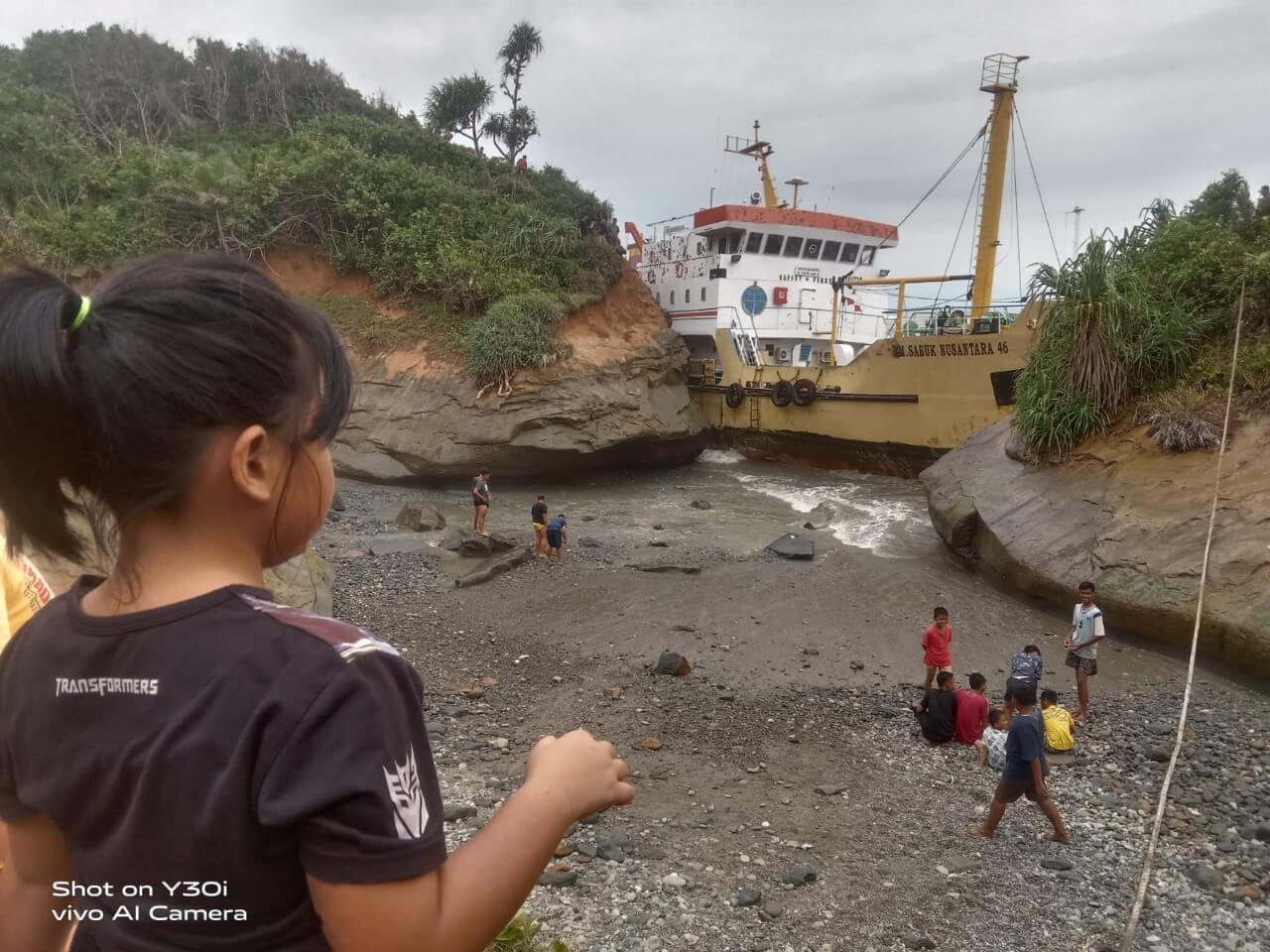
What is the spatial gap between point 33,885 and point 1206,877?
15.8 feet

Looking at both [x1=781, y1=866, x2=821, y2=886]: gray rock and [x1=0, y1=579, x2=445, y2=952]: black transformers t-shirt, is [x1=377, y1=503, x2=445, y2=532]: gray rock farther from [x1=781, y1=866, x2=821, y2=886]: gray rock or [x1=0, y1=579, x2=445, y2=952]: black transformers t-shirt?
[x1=0, y1=579, x2=445, y2=952]: black transformers t-shirt

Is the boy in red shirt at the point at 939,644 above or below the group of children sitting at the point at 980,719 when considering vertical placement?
above

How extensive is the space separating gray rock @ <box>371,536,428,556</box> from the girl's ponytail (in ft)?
32.3

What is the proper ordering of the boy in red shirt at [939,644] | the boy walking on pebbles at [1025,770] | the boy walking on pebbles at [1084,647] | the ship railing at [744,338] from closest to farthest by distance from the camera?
the boy walking on pebbles at [1025,770], the boy walking on pebbles at [1084,647], the boy in red shirt at [939,644], the ship railing at [744,338]

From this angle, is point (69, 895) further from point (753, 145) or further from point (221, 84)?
point (221, 84)

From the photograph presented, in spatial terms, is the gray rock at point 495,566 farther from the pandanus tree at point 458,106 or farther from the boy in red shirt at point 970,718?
the pandanus tree at point 458,106

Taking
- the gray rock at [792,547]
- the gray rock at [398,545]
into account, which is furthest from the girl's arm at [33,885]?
the gray rock at [792,547]

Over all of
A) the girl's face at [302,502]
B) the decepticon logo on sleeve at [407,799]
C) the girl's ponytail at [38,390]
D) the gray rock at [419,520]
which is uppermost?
the girl's ponytail at [38,390]

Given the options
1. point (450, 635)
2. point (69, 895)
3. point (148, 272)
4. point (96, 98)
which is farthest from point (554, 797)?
point (96, 98)

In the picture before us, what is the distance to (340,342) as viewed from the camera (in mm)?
947

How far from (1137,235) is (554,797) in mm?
11095

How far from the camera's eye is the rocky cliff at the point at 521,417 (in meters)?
15.7

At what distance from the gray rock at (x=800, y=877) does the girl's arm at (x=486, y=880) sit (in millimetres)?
3153

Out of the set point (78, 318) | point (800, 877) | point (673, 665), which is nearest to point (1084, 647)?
point (673, 665)
